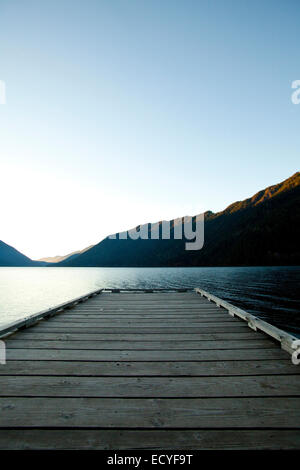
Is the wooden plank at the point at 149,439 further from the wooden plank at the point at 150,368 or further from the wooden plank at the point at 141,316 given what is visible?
the wooden plank at the point at 141,316

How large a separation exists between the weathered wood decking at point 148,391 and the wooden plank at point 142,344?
16mm

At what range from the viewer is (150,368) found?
113 inches

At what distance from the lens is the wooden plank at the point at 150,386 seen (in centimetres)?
230

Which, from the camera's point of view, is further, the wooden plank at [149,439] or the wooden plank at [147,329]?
the wooden plank at [147,329]

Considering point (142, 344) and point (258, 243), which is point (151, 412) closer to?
point (142, 344)

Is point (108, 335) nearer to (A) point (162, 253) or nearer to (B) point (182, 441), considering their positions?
(B) point (182, 441)

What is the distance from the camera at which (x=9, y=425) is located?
1.84m

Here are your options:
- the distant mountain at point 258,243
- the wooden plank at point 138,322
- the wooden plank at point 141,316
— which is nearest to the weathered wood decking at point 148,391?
the wooden plank at point 138,322

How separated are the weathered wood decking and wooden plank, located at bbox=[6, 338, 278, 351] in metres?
0.02

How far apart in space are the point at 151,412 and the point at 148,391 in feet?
1.10

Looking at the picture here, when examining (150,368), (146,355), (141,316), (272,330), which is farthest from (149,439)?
(141,316)

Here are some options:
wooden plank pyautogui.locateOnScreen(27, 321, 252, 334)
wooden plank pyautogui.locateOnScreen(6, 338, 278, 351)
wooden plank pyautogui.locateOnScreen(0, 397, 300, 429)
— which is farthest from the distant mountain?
wooden plank pyautogui.locateOnScreen(0, 397, 300, 429)

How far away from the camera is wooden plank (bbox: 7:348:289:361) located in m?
3.12

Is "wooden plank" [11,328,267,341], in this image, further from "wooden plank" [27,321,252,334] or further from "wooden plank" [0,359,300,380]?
"wooden plank" [0,359,300,380]
